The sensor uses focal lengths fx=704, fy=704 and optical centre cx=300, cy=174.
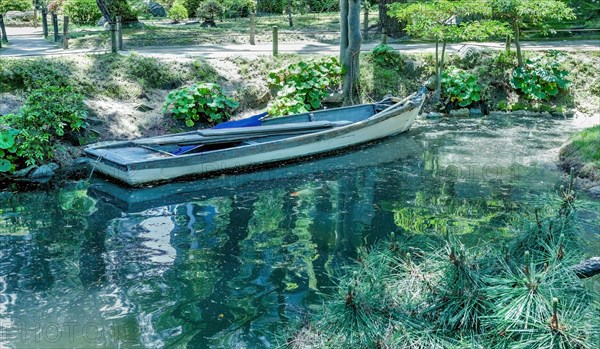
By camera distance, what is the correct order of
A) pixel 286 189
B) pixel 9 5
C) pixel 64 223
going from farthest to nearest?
pixel 9 5 < pixel 286 189 < pixel 64 223

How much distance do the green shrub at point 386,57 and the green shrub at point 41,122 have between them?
30.1 feet

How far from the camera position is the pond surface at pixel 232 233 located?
25.4 ft

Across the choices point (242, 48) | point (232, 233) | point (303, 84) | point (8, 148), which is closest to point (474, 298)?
point (232, 233)

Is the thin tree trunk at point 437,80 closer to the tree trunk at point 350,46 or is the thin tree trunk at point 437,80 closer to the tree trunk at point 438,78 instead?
the tree trunk at point 438,78

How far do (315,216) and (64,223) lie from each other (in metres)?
4.07

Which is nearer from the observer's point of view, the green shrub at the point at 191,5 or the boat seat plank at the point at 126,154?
the boat seat plank at the point at 126,154

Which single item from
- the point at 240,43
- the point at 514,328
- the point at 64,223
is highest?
the point at 240,43

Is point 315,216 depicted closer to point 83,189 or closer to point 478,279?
point 83,189

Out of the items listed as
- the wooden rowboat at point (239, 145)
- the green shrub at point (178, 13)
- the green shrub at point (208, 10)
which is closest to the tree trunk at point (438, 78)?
the wooden rowboat at point (239, 145)

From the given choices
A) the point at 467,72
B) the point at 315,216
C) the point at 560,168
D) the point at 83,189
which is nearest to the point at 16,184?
the point at 83,189

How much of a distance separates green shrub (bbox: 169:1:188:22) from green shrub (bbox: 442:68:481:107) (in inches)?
558

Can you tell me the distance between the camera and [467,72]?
67.8ft

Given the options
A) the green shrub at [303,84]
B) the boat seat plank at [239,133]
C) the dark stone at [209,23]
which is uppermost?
the dark stone at [209,23]

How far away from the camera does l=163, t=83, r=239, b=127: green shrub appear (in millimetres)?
17000
